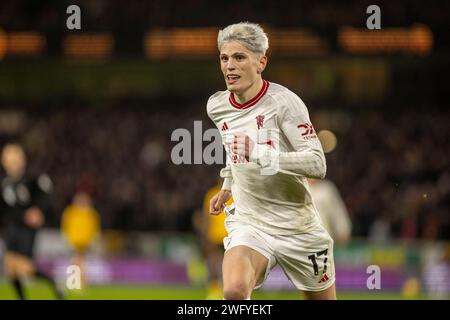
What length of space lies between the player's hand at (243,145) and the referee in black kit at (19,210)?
5387 millimetres

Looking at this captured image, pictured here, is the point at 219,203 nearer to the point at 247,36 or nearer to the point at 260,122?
the point at 260,122

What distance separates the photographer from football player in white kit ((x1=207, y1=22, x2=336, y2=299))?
541 centimetres

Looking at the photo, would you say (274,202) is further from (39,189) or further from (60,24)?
(60,24)

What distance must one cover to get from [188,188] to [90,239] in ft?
18.5

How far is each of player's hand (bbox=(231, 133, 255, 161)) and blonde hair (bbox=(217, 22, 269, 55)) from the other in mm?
684

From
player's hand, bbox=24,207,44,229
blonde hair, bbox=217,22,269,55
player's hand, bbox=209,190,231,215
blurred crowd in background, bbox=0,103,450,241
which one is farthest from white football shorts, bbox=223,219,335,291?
blurred crowd in background, bbox=0,103,450,241

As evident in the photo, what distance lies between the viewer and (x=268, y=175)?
5559mm

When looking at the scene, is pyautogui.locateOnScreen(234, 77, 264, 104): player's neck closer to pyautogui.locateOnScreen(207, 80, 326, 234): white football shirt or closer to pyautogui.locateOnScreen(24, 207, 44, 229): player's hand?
pyautogui.locateOnScreen(207, 80, 326, 234): white football shirt

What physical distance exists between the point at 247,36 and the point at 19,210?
5.64m

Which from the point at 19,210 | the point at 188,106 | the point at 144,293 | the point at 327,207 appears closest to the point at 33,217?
the point at 19,210

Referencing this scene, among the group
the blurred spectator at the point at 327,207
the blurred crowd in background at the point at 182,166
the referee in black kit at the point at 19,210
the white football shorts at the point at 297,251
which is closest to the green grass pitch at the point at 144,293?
the blurred spectator at the point at 327,207

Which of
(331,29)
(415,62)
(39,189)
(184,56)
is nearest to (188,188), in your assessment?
(184,56)

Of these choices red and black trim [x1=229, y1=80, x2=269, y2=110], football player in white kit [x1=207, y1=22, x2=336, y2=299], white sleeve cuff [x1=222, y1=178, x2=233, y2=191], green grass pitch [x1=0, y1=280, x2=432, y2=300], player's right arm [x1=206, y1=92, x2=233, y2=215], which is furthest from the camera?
green grass pitch [x1=0, y1=280, x2=432, y2=300]
